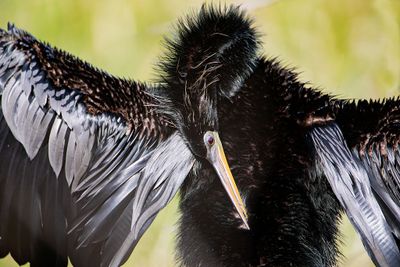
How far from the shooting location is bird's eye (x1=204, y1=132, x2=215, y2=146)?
1.27 meters

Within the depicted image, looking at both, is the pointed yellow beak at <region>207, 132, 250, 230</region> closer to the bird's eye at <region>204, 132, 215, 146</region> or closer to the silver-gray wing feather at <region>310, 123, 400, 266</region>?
the bird's eye at <region>204, 132, 215, 146</region>

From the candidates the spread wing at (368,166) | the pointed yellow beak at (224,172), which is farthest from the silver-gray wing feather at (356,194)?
the pointed yellow beak at (224,172)

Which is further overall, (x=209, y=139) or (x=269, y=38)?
(x=269, y=38)

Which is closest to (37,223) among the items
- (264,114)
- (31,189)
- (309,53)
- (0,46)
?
(31,189)

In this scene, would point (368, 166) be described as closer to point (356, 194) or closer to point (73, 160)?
point (356, 194)

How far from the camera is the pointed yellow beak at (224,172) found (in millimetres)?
1254

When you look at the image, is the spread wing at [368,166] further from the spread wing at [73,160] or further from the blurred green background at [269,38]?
the spread wing at [73,160]

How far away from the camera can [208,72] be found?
127cm

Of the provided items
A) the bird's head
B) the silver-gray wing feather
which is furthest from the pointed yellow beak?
the silver-gray wing feather

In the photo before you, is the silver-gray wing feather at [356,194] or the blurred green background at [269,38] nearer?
the silver-gray wing feather at [356,194]

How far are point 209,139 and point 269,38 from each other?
224mm

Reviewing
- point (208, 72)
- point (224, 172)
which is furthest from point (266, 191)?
point (208, 72)

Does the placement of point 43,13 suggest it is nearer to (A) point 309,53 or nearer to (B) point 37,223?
(B) point 37,223

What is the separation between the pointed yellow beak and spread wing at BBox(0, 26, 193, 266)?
0.04m
